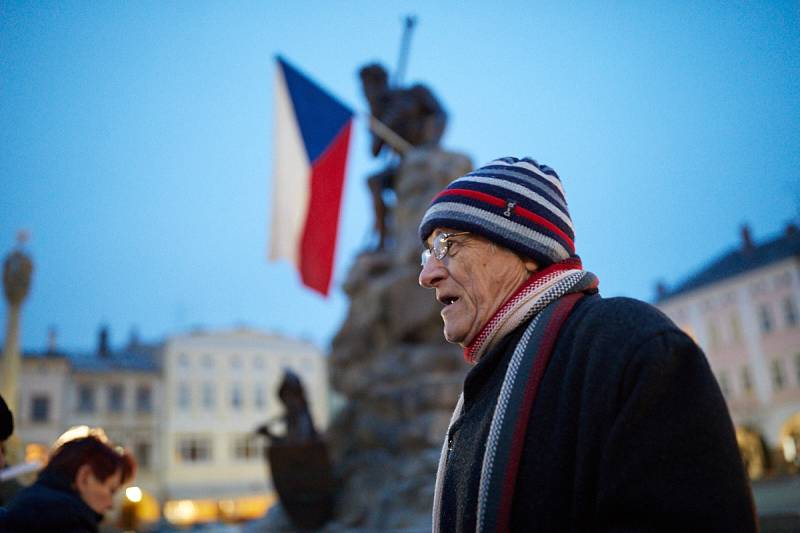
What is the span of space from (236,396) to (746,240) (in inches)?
1294

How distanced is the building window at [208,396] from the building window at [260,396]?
2.86 m

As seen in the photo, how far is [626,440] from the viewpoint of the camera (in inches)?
47.2

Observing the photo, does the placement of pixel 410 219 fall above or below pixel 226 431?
above

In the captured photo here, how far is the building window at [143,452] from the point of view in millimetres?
39031

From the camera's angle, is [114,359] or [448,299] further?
[114,359]

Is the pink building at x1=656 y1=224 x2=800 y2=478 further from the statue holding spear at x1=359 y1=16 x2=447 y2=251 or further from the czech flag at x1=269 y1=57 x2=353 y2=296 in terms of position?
the czech flag at x1=269 y1=57 x2=353 y2=296

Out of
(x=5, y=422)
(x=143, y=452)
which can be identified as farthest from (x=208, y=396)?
(x=5, y=422)

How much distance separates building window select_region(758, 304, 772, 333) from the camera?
32594mm

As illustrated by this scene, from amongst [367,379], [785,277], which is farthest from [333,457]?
[785,277]

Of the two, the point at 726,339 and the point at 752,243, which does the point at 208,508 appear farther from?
the point at 752,243

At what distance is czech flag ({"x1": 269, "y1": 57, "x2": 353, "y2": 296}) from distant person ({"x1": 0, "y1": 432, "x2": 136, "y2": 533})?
19.0 ft

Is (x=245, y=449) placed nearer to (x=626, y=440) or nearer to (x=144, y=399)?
(x=144, y=399)

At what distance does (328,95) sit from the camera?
9.66 metres

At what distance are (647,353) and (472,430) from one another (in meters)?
0.52
